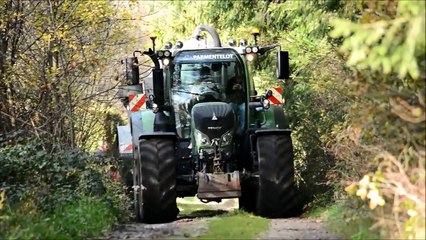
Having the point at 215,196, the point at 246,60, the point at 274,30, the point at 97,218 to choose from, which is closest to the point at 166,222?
the point at 215,196

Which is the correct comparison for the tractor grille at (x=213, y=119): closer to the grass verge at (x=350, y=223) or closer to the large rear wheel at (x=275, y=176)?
the large rear wheel at (x=275, y=176)

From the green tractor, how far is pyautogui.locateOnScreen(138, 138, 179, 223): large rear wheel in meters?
0.02

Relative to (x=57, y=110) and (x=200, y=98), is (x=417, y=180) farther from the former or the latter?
(x=57, y=110)

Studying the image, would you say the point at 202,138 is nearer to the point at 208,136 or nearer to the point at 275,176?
the point at 208,136

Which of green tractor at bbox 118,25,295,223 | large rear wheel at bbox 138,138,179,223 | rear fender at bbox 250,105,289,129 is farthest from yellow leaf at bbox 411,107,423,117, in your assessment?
rear fender at bbox 250,105,289,129

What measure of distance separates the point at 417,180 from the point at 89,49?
1088cm

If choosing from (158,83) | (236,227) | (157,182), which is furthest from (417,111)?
(158,83)

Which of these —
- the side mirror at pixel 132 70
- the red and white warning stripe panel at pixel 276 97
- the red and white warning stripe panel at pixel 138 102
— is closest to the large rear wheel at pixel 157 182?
the side mirror at pixel 132 70

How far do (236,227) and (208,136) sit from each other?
8.00 ft

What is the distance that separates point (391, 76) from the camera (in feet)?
24.4

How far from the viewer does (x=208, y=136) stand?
38.9 feet

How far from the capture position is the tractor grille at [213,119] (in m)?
11.8

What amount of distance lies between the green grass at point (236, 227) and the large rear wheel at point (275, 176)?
1.87 ft

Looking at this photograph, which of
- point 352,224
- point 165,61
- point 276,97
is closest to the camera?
point 352,224
